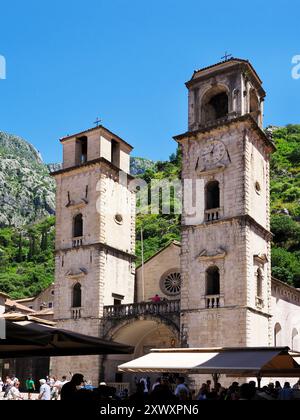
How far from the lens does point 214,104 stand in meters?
33.3

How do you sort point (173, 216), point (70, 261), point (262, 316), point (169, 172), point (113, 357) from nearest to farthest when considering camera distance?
1. point (262, 316)
2. point (113, 357)
3. point (70, 261)
4. point (173, 216)
5. point (169, 172)

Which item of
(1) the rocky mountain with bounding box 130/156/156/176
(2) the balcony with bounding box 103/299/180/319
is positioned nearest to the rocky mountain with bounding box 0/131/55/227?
(1) the rocky mountain with bounding box 130/156/156/176

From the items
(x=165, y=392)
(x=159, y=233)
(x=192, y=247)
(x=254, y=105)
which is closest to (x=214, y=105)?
(x=254, y=105)

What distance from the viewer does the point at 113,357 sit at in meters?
33.3

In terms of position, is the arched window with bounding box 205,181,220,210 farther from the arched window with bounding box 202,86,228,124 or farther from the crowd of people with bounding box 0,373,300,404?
the crowd of people with bounding box 0,373,300,404

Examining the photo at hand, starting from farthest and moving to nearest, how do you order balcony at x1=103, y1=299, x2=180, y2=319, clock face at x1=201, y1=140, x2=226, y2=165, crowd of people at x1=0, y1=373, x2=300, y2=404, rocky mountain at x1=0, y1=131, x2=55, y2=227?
rocky mountain at x1=0, y1=131, x2=55, y2=227, balcony at x1=103, y1=299, x2=180, y2=319, clock face at x1=201, y1=140, x2=226, y2=165, crowd of people at x1=0, y1=373, x2=300, y2=404

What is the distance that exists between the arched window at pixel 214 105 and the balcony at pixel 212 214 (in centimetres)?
484

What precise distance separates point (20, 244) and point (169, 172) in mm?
28533

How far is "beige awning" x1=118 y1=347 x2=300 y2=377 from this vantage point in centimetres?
1509

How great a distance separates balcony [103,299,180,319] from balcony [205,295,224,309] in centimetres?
A: 209

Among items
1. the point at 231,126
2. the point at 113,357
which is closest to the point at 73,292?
the point at 113,357

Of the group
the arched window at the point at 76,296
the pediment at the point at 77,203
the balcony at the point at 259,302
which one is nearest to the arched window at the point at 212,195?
the balcony at the point at 259,302

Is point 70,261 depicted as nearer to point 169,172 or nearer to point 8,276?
point 8,276
